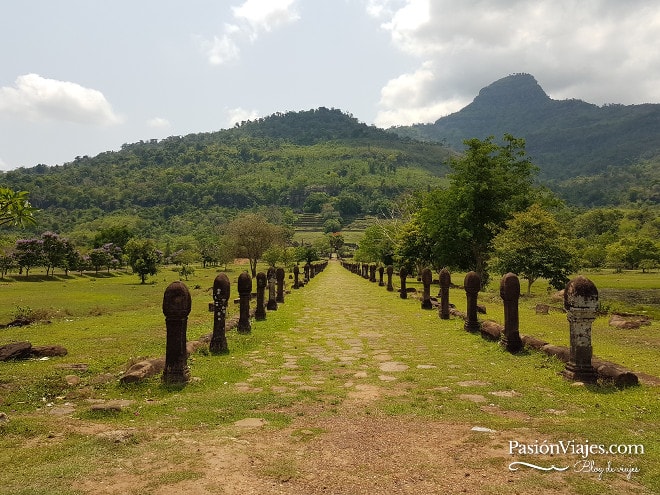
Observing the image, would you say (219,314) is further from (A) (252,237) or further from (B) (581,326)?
(A) (252,237)

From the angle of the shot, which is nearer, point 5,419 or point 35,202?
point 5,419

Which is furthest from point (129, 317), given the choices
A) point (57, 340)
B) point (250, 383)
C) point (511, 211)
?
point (511, 211)

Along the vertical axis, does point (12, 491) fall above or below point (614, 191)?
below

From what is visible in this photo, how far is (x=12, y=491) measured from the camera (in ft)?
13.9

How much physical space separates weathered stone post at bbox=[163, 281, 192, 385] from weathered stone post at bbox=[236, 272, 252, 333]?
4437 millimetres

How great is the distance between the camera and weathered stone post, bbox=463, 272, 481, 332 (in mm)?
13891

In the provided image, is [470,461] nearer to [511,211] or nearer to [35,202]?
[511,211]

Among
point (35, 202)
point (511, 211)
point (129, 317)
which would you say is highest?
point (35, 202)

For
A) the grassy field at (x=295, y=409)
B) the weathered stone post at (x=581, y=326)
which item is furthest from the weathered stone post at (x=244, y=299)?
the weathered stone post at (x=581, y=326)

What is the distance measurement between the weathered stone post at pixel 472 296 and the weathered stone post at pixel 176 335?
28.1ft

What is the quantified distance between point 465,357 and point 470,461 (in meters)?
6.10

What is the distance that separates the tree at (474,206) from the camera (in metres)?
31.2

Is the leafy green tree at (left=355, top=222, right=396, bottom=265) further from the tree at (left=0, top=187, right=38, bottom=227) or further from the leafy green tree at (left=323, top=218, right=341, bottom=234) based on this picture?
the leafy green tree at (left=323, top=218, right=341, bottom=234)

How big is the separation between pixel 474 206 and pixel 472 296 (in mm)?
18763
